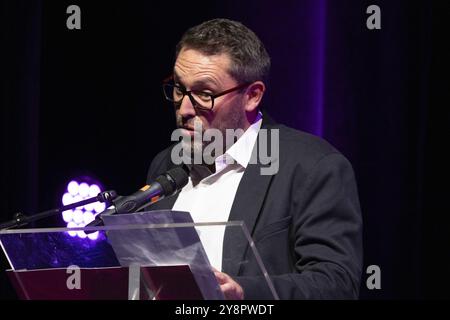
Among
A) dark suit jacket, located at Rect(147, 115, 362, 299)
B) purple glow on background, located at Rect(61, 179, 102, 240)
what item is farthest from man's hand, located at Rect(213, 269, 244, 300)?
purple glow on background, located at Rect(61, 179, 102, 240)

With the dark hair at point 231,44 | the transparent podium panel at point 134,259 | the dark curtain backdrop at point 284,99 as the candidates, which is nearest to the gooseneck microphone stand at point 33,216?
the transparent podium panel at point 134,259

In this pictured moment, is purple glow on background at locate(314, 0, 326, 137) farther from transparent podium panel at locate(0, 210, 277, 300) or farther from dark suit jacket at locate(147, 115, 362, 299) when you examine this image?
transparent podium panel at locate(0, 210, 277, 300)

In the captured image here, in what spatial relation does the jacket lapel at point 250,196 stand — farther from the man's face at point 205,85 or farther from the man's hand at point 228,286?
the man's hand at point 228,286

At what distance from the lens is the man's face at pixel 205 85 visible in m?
2.43

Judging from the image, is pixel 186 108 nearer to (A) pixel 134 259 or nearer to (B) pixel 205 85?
(B) pixel 205 85

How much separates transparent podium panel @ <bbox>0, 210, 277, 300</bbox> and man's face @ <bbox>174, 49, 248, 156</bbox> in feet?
2.47

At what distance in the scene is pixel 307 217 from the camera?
2.18 metres

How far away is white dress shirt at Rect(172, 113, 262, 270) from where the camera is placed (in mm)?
2398

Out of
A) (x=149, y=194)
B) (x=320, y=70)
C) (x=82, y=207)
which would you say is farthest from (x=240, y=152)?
(x=82, y=207)

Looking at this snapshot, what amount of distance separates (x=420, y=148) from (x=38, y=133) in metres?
1.82


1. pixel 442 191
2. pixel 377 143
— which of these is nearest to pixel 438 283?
pixel 442 191

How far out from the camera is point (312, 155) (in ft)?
7.64
